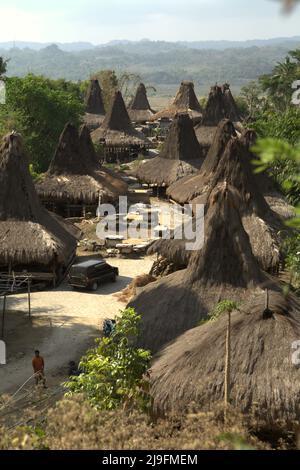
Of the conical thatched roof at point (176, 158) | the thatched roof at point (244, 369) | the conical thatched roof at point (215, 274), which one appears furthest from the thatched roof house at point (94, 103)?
the thatched roof at point (244, 369)

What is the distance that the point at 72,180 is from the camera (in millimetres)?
36062

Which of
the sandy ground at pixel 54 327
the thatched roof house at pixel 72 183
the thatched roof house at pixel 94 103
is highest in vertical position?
the thatched roof house at pixel 94 103

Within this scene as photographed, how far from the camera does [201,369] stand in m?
12.6

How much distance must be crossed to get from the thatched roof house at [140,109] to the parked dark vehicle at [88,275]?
50570mm

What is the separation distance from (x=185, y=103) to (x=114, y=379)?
58640 millimetres

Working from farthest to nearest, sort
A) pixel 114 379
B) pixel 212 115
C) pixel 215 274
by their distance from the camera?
pixel 212 115 → pixel 215 274 → pixel 114 379

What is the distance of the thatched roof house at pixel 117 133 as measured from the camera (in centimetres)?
5416

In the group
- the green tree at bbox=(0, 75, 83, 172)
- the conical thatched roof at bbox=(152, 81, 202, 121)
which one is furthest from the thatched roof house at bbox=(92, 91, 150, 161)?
the conical thatched roof at bbox=(152, 81, 202, 121)

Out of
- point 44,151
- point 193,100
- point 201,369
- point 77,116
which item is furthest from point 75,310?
point 193,100

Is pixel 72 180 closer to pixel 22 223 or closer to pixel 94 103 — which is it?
pixel 22 223

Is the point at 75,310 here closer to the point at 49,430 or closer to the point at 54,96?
the point at 49,430

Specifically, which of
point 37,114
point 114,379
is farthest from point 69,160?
point 114,379

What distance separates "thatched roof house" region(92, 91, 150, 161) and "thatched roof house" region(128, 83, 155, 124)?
18482 mm

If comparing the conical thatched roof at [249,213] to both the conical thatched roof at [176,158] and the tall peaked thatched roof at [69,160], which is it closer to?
the tall peaked thatched roof at [69,160]
